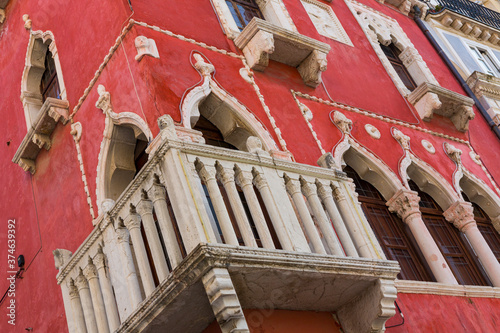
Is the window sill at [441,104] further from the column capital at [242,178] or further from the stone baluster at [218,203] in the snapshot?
the stone baluster at [218,203]

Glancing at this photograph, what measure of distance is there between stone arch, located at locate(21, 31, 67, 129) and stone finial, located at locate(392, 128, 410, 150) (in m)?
5.56

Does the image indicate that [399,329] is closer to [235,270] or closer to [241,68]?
[235,270]

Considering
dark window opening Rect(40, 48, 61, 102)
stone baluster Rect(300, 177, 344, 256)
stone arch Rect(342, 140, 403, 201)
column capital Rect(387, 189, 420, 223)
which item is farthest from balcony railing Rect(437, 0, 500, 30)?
stone baluster Rect(300, 177, 344, 256)

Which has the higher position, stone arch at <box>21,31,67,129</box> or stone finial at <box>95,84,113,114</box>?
stone arch at <box>21,31,67,129</box>

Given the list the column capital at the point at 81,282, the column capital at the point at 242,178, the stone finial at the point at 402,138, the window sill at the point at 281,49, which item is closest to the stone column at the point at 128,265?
the column capital at the point at 81,282

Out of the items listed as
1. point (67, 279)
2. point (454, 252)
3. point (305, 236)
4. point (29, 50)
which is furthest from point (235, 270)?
point (29, 50)

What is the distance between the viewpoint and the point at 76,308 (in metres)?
7.90

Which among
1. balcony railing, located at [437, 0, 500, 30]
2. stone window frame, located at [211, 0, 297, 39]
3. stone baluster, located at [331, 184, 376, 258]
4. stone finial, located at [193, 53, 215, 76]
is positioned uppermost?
balcony railing, located at [437, 0, 500, 30]

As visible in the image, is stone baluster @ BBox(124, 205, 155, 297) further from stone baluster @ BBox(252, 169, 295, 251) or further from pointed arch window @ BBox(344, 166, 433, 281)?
pointed arch window @ BBox(344, 166, 433, 281)

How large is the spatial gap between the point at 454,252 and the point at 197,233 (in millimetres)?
5680

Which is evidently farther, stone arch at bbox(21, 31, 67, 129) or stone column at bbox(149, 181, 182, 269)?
stone arch at bbox(21, 31, 67, 129)

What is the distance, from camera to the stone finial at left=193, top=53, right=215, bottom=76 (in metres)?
9.27

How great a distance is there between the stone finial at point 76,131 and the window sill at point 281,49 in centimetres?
250

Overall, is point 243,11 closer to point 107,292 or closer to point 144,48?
point 144,48
